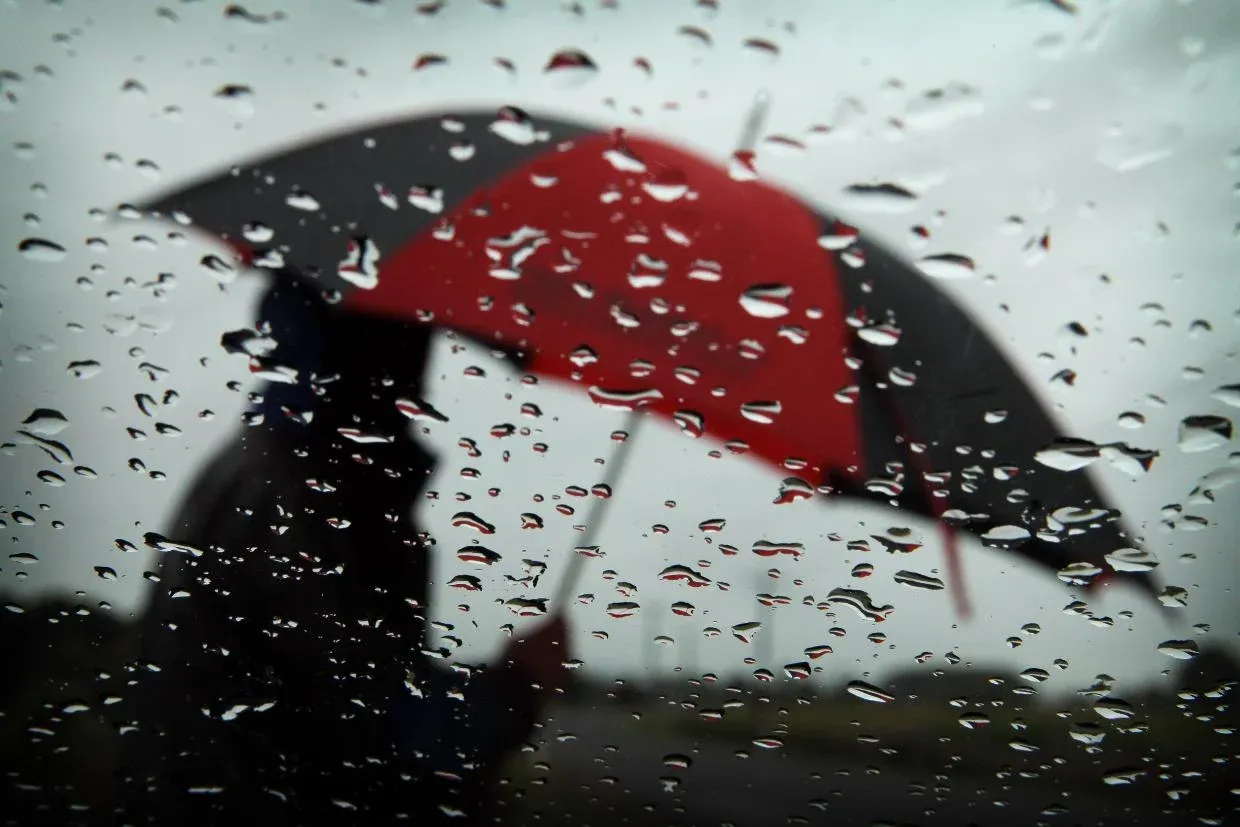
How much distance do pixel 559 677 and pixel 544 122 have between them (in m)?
0.85

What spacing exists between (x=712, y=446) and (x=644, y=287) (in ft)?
0.92

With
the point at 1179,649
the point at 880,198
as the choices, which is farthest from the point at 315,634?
the point at 1179,649

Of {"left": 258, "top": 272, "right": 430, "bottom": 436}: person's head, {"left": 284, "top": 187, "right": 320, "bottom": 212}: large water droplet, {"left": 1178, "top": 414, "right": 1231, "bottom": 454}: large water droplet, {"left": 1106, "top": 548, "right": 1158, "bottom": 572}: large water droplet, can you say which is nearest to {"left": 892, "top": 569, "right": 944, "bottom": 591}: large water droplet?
{"left": 1106, "top": 548, "right": 1158, "bottom": 572}: large water droplet

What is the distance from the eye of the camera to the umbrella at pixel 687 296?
1.05 metres

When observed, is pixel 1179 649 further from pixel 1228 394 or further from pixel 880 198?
pixel 880 198

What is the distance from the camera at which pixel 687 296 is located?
115 centimetres

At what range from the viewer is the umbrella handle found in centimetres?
117

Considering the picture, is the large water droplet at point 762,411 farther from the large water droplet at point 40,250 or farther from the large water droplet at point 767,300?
the large water droplet at point 40,250

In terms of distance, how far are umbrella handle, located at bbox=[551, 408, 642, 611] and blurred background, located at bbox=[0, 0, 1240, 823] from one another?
0.07 ft

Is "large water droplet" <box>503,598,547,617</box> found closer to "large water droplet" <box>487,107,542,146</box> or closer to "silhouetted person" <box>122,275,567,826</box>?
"silhouetted person" <box>122,275,567,826</box>

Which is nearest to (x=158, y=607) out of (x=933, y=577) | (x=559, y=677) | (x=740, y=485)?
(x=559, y=677)

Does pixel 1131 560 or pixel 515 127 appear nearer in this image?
pixel 515 127

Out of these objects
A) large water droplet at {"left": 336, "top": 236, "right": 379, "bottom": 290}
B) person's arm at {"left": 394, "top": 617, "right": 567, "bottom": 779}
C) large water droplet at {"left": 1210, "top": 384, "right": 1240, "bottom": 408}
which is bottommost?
person's arm at {"left": 394, "top": 617, "right": 567, "bottom": 779}

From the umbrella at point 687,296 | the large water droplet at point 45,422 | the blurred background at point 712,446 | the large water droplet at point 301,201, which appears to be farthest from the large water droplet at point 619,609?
the large water droplet at point 45,422
